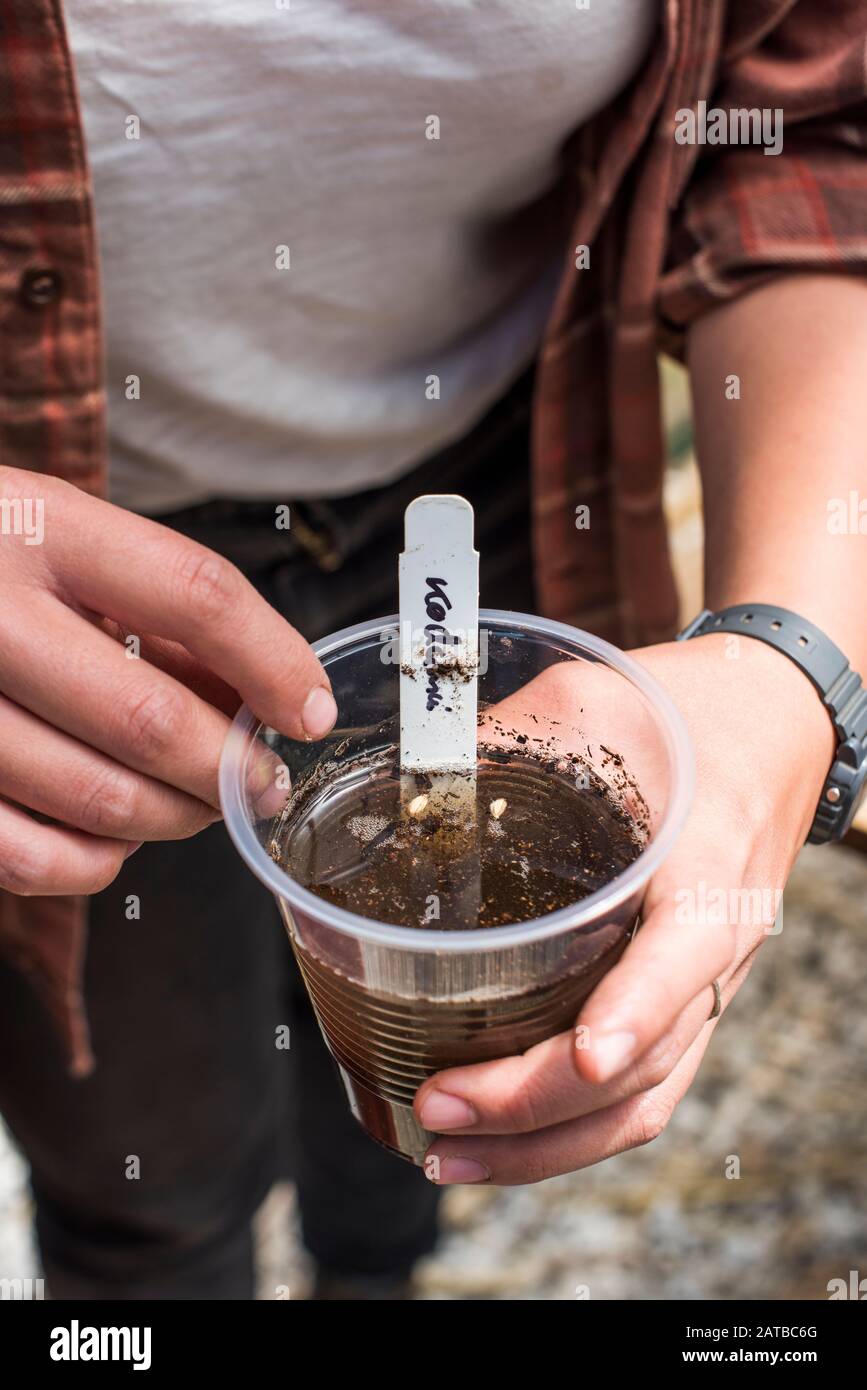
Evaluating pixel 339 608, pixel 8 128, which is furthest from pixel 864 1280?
pixel 8 128

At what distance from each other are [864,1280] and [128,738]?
197cm

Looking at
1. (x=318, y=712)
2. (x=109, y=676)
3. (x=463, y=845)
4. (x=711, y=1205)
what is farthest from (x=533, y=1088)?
(x=711, y=1205)

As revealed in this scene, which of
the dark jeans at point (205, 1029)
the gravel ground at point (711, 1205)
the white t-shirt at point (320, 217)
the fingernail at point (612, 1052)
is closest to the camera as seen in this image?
the fingernail at point (612, 1052)

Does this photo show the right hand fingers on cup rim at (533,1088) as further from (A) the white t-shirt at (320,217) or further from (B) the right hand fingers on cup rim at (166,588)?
(A) the white t-shirt at (320,217)

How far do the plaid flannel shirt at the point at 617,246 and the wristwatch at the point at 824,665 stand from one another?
1.32ft

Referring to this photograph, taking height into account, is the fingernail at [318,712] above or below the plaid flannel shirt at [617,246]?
below

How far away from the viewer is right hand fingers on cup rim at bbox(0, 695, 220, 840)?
2.76 feet

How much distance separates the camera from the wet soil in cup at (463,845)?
2.88ft

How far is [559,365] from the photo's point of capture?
1358 mm

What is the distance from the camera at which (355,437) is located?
1.38 metres

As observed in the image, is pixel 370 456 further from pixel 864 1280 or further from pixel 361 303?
pixel 864 1280

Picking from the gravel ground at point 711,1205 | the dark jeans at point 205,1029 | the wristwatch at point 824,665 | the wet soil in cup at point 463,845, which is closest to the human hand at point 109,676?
the wet soil in cup at point 463,845

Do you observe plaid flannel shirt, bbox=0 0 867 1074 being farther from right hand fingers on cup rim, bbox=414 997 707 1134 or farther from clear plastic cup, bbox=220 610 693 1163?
right hand fingers on cup rim, bbox=414 997 707 1134

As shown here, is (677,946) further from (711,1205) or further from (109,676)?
(711,1205)
